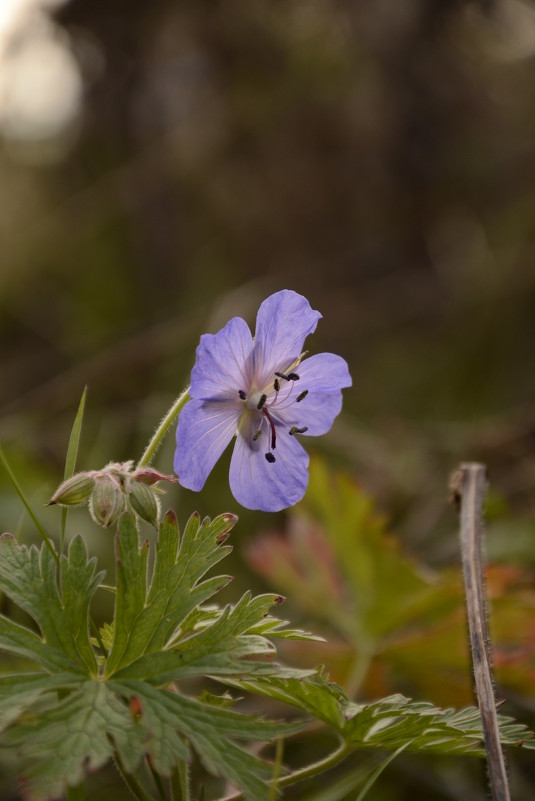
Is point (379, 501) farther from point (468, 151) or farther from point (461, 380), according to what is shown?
point (468, 151)

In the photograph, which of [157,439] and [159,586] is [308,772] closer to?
[159,586]

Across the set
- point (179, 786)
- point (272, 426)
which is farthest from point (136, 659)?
point (272, 426)

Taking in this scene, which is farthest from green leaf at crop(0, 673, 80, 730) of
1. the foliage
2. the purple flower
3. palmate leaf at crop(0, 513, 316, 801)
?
the foliage

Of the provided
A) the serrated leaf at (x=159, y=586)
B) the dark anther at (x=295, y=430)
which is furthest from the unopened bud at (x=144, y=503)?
the dark anther at (x=295, y=430)

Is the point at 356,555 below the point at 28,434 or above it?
below

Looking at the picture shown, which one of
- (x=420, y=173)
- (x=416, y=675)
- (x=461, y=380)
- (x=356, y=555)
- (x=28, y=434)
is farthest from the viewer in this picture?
(x=420, y=173)

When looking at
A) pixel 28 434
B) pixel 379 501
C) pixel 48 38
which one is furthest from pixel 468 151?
pixel 28 434
